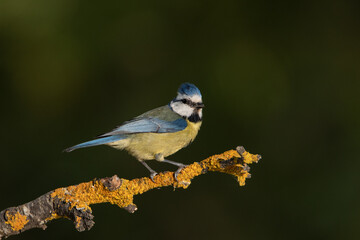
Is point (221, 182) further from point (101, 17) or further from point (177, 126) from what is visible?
point (101, 17)

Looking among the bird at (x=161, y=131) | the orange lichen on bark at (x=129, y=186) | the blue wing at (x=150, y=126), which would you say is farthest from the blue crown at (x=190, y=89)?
the orange lichen on bark at (x=129, y=186)

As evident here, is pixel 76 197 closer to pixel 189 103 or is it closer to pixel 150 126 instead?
pixel 150 126

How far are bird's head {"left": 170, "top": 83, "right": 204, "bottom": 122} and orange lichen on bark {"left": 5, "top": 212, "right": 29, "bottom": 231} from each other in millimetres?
1205

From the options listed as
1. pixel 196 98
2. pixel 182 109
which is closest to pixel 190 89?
pixel 196 98

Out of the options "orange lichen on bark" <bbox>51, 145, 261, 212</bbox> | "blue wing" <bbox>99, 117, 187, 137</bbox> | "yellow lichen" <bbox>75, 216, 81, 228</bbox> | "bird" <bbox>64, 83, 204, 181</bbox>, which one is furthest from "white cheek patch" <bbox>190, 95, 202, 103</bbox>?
"yellow lichen" <bbox>75, 216, 81, 228</bbox>

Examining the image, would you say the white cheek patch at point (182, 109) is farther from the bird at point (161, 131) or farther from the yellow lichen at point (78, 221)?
the yellow lichen at point (78, 221)

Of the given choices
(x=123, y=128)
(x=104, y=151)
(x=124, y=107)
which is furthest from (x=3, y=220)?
(x=124, y=107)

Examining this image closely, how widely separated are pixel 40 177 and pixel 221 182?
1.35 metres

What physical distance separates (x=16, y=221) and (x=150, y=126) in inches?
37.9

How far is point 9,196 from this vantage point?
323cm

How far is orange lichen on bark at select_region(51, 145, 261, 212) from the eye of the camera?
1927mm

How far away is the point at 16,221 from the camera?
1.98 m

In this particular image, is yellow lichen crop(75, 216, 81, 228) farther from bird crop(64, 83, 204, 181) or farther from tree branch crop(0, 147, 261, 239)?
bird crop(64, 83, 204, 181)

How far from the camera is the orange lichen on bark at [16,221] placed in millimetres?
1982
